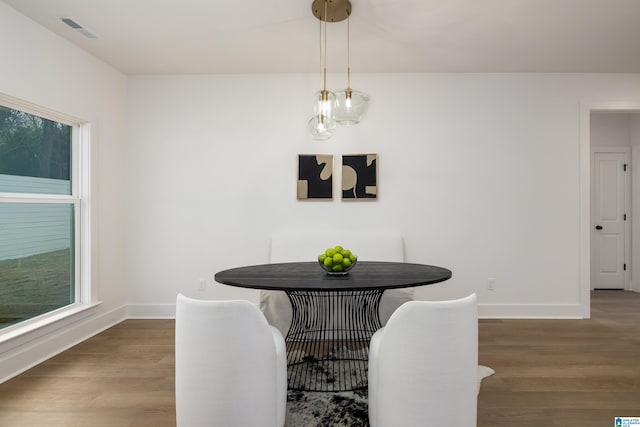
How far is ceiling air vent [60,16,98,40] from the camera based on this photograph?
269 centimetres

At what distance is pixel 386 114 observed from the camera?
376 cm

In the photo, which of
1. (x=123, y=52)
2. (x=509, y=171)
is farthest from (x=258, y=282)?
(x=509, y=171)

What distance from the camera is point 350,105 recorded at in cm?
228

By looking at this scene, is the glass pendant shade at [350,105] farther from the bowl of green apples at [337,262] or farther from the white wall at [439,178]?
the white wall at [439,178]

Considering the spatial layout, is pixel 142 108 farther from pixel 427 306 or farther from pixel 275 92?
→ pixel 427 306

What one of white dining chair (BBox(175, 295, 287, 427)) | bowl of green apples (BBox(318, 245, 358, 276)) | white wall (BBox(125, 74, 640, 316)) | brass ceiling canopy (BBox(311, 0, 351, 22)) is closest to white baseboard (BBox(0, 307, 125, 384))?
white wall (BBox(125, 74, 640, 316))

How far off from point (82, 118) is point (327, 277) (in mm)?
2815

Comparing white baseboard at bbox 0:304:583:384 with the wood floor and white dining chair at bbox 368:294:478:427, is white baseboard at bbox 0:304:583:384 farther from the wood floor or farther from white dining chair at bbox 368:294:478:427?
white dining chair at bbox 368:294:478:427

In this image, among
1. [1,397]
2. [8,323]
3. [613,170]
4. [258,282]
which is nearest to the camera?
[258,282]

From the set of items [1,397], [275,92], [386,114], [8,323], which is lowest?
[1,397]

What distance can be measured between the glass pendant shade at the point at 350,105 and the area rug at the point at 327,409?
1753mm

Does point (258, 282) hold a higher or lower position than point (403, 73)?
lower

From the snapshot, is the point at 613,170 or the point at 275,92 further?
the point at 613,170

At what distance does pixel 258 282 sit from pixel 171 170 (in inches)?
96.8
